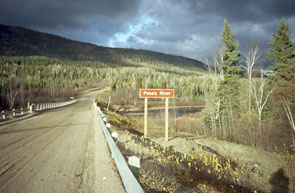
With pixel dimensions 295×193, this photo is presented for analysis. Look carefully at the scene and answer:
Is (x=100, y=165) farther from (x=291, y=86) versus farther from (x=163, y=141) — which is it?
(x=291, y=86)

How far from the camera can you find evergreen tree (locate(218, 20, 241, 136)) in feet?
63.6

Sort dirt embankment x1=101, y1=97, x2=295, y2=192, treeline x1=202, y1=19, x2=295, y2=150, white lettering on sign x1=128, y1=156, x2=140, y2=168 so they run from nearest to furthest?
1. white lettering on sign x1=128, y1=156, x2=140, y2=168
2. dirt embankment x1=101, y1=97, x2=295, y2=192
3. treeline x1=202, y1=19, x2=295, y2=150

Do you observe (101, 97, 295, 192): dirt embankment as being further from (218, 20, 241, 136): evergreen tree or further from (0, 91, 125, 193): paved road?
(218, 20, 241, 136): evergreen tree

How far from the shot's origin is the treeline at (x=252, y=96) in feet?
49.2

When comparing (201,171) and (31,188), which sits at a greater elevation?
(31,188)

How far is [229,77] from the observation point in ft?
68.8

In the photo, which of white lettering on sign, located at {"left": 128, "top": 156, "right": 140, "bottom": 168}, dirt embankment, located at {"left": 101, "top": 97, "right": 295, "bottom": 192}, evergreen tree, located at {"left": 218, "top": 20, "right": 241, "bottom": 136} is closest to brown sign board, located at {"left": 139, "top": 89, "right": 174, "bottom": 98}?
dirt embankment, located at {"left": 101, "top": 97, "right": 295, "bottom": 192}

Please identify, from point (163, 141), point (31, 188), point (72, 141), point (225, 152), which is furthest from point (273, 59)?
point (31, 188)

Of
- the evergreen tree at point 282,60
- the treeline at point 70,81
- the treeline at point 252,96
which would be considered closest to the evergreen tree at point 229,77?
the treeline at point 252,96

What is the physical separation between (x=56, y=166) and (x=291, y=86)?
19701 mm

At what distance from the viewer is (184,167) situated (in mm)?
6602

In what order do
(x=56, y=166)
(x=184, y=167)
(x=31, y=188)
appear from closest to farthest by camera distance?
(x=31, y=188) → (x=56, y=166) → (x=184, y=167)

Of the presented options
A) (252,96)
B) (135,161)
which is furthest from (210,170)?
(252,96)

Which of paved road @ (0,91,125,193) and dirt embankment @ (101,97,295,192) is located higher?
paved road @ (0,91,125,193)
